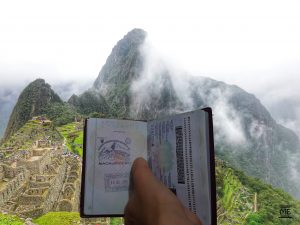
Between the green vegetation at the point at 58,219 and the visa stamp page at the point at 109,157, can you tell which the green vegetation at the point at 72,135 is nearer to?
the green vegetation at the point at 58,219

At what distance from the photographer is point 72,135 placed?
49.9 feet

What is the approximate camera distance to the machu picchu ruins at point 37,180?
7.66m

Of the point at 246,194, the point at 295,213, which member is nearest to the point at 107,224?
the point at 246,194

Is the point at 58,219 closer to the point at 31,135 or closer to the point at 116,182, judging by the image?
the point at 116,182

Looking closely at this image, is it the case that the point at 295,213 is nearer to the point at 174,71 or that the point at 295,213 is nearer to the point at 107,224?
the point at 107,224

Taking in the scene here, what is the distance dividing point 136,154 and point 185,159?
0.33 m

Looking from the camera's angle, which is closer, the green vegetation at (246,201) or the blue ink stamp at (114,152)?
the blue ink stamp at (114,152)

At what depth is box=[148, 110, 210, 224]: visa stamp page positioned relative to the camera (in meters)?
1.50

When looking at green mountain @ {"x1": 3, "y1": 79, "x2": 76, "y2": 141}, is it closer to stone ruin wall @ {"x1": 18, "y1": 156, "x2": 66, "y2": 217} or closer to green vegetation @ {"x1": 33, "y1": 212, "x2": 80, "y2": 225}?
stone ruin wall @ {"x1": 18, "y1": 156, "x2": 66, "y2": 217}

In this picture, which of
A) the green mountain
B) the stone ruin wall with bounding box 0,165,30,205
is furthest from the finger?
the green mountain

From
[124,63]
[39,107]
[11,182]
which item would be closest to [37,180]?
[11,182]

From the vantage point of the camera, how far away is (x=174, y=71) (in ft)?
121

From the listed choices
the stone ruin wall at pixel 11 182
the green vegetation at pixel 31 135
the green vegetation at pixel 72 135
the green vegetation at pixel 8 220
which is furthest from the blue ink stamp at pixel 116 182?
the green vegetation at pixel 31 135

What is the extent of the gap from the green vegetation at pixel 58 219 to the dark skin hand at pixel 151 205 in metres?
6.48
